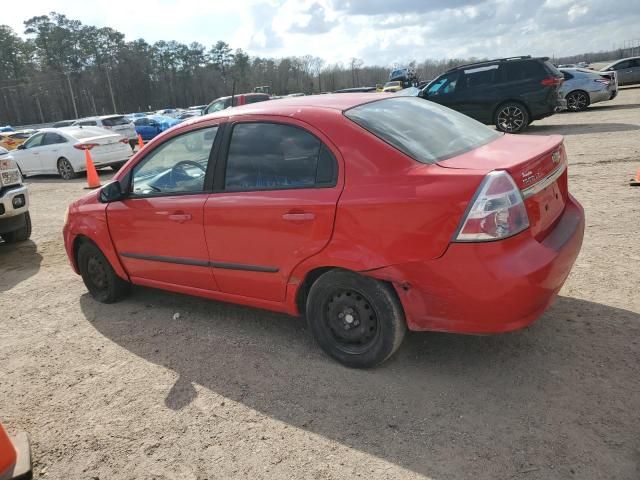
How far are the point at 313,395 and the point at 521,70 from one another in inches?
475

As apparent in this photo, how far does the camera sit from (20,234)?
7.38 meters

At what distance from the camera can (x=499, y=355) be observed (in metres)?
3.23

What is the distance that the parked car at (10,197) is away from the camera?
6531 millimetres

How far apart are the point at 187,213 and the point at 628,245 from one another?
12.9 ft

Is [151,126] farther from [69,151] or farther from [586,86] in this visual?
[586,86]

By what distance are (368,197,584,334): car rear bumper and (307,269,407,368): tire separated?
9 cm

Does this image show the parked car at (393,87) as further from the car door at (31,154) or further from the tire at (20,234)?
the tire at (20,234)

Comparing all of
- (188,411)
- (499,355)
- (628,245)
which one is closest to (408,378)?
(499,355)

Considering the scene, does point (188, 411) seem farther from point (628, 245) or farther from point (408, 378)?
point (628, 245)

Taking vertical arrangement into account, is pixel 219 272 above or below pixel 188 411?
above

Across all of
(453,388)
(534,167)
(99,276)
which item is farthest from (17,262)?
(534,167)

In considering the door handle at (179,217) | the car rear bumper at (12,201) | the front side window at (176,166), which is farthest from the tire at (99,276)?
the car rear bumper at (12,201)

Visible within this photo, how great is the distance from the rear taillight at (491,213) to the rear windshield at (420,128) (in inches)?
16.6

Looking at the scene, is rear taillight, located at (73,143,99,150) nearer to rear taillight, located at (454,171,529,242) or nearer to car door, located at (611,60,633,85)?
rear taillight, located at (454,171,529,242)
